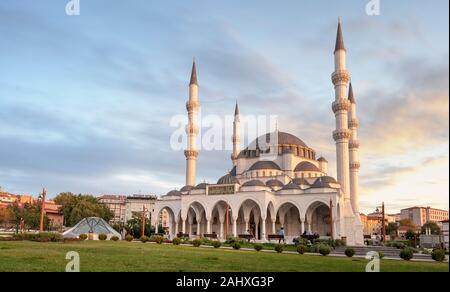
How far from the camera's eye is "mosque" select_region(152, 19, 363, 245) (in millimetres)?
43969

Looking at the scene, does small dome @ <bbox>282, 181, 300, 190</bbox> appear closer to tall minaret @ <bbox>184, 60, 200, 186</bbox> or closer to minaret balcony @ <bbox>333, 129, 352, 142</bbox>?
minaret balcony @ <bbox>333, 129, 352, 142</bbox>

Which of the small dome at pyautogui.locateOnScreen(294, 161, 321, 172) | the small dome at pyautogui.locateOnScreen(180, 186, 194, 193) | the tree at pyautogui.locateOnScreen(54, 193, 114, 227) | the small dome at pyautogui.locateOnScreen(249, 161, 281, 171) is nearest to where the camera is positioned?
the small dome at pyautogui.locateOnScreen(180, 186, 194, 193)

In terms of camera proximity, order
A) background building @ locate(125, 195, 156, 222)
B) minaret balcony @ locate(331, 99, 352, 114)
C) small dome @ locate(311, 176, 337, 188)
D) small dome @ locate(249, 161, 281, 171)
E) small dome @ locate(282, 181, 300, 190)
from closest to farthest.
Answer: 1. small dome @ locate(311, 176, 337, 188)
2. minaret balcony @ locate(331, 99, 352, 114)
3. small dome @ locate(282, 181, 300, 190)
4. small dome @ locate(249, 161, 281, 171)
5. background building @ locate(125, 195, 156, 222)

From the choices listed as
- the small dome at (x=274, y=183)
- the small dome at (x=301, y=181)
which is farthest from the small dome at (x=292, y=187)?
the small dome at (x=301, y=181)

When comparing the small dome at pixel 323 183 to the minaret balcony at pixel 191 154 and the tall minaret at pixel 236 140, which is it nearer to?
the minaret balcony at pixel 191 154

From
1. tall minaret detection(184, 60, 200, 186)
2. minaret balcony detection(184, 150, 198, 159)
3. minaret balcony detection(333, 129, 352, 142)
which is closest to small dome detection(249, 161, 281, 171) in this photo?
minaret balcony detection(184, 150, 198, 159)

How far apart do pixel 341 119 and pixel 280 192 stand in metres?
10.6

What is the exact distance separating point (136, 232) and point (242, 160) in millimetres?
19023

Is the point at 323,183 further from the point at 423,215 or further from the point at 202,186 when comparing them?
the point at 423,215

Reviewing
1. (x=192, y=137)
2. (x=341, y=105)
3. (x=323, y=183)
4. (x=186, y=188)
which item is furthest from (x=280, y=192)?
(x=192, y=137)

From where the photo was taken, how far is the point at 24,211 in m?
59.7
